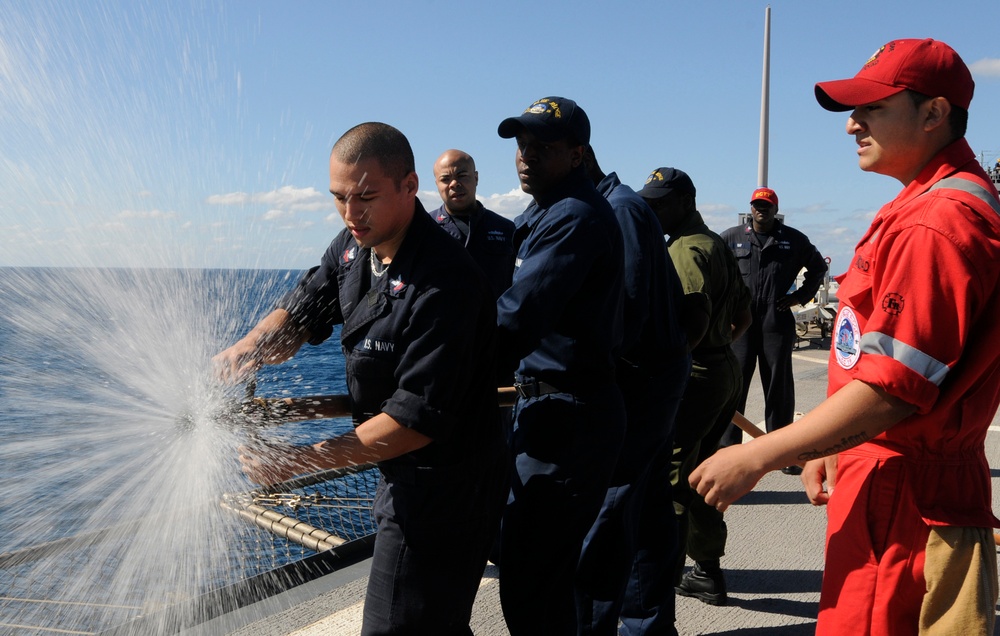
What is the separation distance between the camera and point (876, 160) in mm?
1953

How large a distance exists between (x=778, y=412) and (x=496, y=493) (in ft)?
16.9

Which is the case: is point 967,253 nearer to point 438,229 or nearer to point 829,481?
point 829,481

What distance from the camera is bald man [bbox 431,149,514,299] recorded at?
564cm

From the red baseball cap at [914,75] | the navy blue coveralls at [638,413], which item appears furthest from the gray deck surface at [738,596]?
Answer: the red baseball cap at [914,75]

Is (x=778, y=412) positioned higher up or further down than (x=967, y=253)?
further down

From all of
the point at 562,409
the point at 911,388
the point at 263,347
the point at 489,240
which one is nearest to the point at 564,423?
the point at 562,409

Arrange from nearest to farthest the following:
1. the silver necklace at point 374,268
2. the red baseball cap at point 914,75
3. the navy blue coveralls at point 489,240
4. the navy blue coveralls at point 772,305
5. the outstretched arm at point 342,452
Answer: the red baseball cap at point 914,75, the outstretched arm at point 342,452, the silver necklace at point 374,268, the navy blue coveralls at point 489,240, the navy blue coveralls at point 772,305

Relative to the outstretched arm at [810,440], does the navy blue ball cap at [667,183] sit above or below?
above

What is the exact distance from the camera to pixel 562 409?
2922 mm

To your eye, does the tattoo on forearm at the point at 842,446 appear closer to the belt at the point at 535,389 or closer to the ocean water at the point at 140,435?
the belt at the point at 535,389

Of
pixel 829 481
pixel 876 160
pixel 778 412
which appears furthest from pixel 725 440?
pixel 876 160

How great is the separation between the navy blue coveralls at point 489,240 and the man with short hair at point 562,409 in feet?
8.52

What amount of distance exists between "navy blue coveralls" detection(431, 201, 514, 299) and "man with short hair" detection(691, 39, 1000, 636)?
148 inches

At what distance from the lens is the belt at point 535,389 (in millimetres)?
2949
